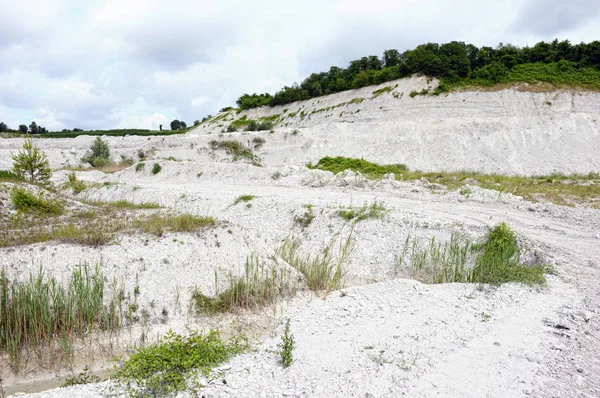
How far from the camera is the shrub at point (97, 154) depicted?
43416mm

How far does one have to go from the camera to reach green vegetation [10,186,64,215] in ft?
52.2

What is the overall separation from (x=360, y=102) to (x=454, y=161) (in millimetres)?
19102

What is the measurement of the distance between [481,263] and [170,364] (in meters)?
8.69

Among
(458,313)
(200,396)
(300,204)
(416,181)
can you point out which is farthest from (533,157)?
(200,396)

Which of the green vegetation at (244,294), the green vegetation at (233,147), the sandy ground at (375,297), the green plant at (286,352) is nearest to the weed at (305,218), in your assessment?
the sandy ground at (375,297)

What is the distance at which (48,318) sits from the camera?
→ 7.72 m

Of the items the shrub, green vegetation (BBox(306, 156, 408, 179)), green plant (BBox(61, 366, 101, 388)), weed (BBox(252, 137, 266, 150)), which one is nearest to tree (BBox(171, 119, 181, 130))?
the shrub

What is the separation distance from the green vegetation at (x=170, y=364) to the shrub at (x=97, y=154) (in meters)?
41.7

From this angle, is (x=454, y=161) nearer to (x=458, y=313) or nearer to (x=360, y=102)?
(x=360, y=102)

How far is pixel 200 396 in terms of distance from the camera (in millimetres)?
5957

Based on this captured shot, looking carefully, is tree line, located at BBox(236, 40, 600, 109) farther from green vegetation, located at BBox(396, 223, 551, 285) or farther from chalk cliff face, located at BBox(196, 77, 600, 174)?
green vegetation, located at BBox(396, 223, 551, 285)

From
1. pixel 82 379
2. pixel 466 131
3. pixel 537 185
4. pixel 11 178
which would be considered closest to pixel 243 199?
pixel 82 379

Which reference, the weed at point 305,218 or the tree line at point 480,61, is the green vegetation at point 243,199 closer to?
the weed at point 305,218

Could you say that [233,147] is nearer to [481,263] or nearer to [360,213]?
[360,213]
